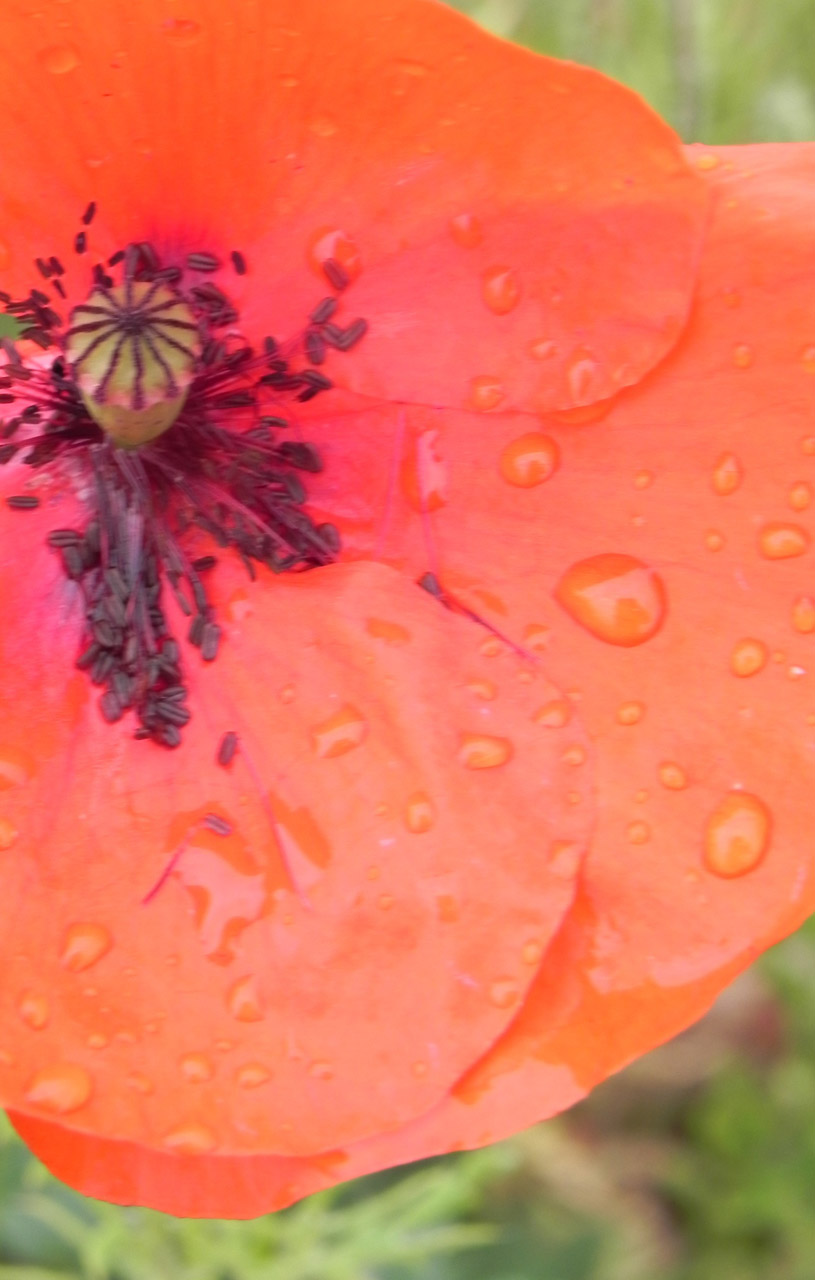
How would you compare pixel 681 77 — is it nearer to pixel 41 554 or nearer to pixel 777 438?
pixel 777 438

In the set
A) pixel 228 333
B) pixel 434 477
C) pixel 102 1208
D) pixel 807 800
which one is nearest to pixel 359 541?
pixel 434 477

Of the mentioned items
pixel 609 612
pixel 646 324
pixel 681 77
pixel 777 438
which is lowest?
pixel 609 612

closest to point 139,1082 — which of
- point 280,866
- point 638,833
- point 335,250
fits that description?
point 280,866

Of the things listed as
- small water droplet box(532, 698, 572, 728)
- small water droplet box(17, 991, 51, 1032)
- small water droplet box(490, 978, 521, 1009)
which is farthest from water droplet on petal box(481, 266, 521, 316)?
small water droplet box(17, 991, 51, 1032)

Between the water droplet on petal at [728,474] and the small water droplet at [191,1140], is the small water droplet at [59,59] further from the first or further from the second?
the small water droplet at [191,1140]

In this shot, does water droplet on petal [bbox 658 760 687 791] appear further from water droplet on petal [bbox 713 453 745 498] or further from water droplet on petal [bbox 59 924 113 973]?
water droplet on petal [bbox 59 924 113 973]

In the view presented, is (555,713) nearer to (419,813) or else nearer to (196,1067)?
(419,813)
